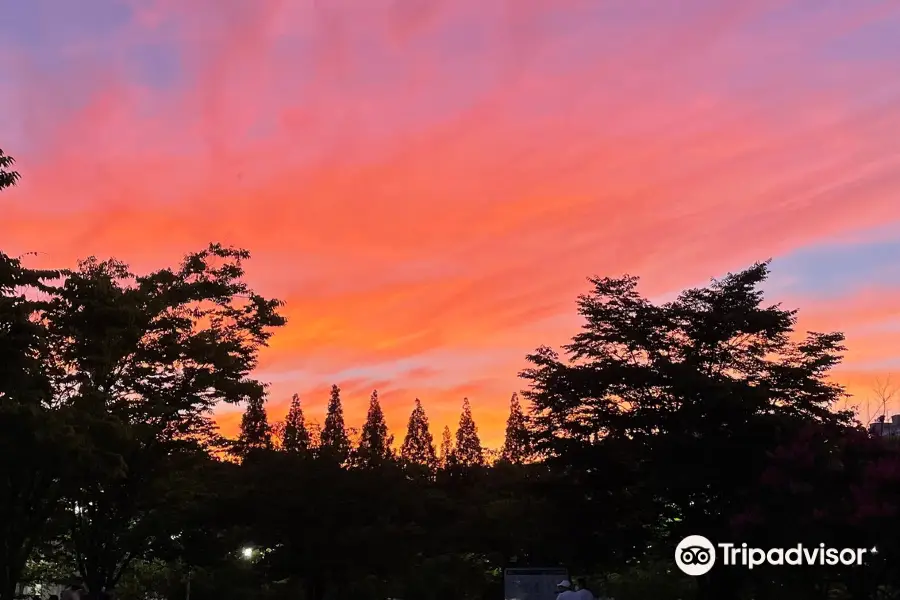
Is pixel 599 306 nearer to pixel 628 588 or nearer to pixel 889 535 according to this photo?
pixel 628 588

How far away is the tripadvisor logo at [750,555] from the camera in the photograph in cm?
2031

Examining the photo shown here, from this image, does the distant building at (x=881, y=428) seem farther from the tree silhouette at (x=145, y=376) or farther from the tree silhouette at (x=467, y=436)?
the tree silhouette at (x=467, y=436)

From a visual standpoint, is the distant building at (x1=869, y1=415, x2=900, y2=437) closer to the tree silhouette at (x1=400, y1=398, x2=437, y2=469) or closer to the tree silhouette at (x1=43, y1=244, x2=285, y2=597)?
the tree silhouette at (x1=43, y1=244, x2=285, y2=597)

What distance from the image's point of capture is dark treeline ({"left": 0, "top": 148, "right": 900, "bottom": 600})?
67.6 feet

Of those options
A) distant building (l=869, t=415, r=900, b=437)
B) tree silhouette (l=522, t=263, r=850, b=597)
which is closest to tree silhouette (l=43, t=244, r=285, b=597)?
tree silhouette (l=522, t=263, r=850, b=597)

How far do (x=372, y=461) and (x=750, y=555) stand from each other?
770 inches

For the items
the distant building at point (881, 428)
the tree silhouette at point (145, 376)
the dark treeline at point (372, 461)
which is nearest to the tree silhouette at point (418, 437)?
the distant building at point (881, 428)

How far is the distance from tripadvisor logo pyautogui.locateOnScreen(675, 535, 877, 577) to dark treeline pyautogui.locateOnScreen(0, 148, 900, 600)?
42 cm

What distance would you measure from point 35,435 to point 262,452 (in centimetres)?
2121

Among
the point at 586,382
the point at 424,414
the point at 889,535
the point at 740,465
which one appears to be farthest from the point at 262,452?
the point at 424,414

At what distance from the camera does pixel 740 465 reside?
28.9 m

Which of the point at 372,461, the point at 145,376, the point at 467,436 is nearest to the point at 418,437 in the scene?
the point at 467,436

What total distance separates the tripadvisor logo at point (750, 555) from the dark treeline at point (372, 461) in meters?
0.42

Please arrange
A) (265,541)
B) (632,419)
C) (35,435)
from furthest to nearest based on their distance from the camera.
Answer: (265,541), (632,419), (35,435)
